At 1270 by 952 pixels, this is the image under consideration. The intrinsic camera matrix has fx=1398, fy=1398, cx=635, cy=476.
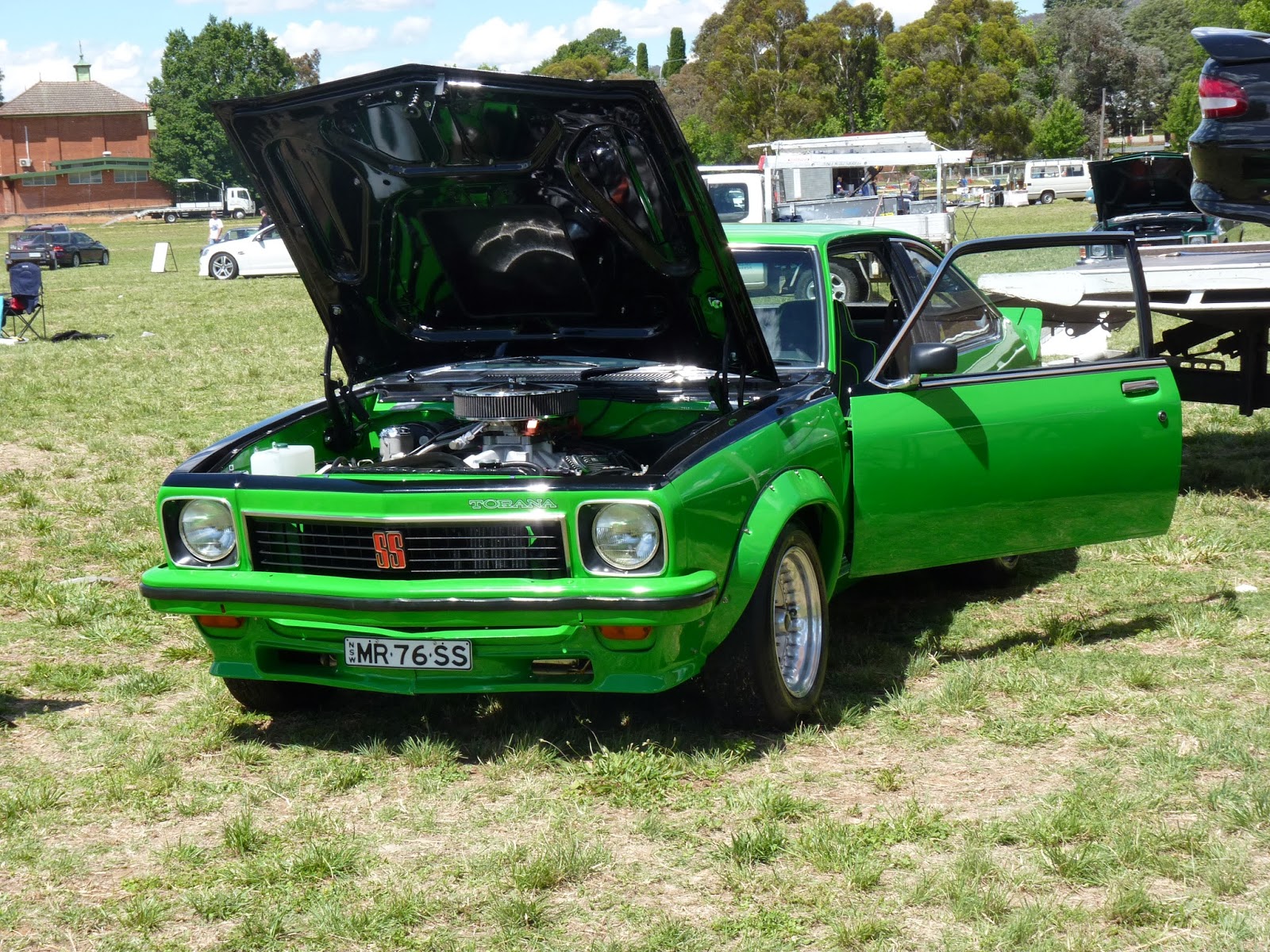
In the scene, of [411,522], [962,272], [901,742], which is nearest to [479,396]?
[411,522]

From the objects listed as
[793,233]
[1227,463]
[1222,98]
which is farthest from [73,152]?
[793,233]

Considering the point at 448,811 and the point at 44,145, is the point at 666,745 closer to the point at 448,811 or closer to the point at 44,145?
the point at 448,811

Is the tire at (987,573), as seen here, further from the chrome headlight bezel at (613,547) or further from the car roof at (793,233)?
the chrome headlight bezel at (613,547)

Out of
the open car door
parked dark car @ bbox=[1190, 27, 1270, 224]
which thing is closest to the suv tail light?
parked dark car @ bbox=[1190, 27, 1270, 224]

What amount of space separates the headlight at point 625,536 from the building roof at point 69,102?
325 ft

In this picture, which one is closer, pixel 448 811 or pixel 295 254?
pixel 448 811

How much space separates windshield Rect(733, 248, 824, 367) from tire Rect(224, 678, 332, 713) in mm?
2098

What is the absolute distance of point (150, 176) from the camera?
92062 mm

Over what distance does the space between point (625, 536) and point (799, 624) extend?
97cm

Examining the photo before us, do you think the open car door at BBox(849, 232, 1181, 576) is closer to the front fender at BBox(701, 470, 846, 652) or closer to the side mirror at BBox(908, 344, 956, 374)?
the side mirror at BBox(908, 344, 956, 374)

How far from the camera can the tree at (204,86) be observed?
9075 centimetres

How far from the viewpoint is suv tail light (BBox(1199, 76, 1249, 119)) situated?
7332mm

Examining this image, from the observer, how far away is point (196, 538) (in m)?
4.45

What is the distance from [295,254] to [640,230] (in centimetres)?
136
